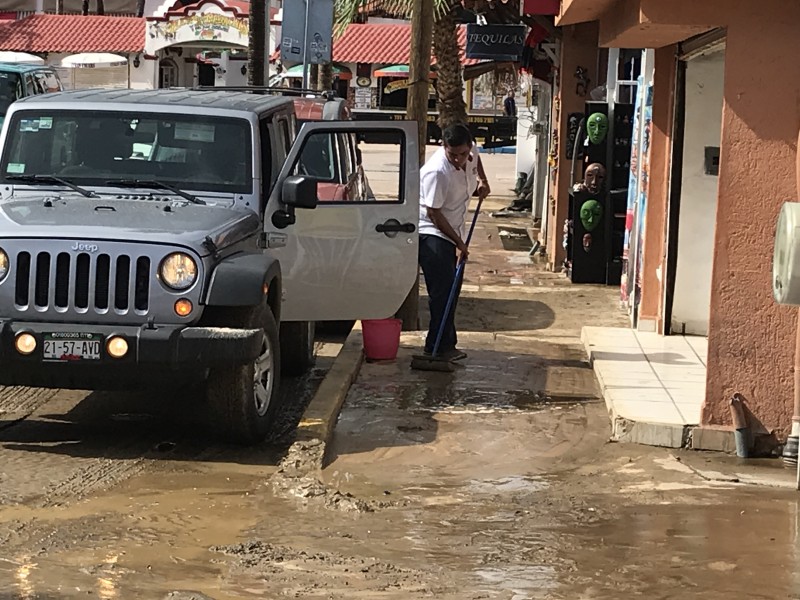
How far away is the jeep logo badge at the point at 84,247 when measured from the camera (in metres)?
7.03

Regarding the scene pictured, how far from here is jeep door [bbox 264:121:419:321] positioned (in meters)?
8.84

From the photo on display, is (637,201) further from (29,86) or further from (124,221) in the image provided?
(29,86)

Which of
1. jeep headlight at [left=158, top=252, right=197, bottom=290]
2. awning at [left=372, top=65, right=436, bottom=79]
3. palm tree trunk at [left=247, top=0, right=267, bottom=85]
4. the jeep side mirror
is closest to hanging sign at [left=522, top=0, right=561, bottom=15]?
palm tree trunk at [left=247, top=0, right=267, bottom=85]

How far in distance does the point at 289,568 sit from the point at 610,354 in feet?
16.8

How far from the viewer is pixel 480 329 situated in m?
11.9

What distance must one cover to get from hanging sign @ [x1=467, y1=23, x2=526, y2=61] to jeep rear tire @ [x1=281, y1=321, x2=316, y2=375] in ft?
30.3

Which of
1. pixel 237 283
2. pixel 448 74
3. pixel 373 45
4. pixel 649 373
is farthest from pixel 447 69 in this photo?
pixel 373 45

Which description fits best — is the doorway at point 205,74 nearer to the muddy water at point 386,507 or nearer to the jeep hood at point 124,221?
the muddy water at point 386,507

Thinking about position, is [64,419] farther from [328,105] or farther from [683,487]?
[683,487]

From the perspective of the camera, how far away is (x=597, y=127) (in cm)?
1441

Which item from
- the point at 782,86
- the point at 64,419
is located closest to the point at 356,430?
the point at 64,419

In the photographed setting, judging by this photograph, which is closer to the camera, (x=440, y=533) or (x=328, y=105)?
(x=440, y=533)

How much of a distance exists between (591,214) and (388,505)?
8.57m

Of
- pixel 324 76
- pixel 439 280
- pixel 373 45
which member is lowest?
pixel 439 280
